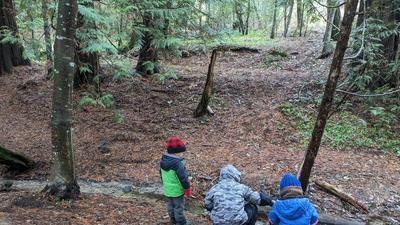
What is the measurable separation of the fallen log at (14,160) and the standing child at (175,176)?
4.97 meters

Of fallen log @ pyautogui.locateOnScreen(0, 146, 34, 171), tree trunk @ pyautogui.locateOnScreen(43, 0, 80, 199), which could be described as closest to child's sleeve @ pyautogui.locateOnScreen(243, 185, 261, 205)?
tree trunk @ pyautogui.locateOnScreen(43, 0, 80, 199)

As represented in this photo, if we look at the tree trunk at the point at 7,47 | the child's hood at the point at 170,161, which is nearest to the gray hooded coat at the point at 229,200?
the child's hood at the point at 170,161

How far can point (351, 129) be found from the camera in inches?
481

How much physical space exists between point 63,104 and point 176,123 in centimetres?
624

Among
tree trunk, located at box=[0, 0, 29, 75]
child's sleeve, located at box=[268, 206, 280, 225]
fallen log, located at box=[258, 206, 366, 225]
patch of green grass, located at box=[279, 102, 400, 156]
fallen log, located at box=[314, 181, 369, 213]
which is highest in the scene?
tree trunk, located at box=[0, 0, 29, 75]

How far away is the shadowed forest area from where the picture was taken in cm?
719

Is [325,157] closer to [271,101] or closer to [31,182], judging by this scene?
[271,101]

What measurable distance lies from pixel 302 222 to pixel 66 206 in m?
4.33

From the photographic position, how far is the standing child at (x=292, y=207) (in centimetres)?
468

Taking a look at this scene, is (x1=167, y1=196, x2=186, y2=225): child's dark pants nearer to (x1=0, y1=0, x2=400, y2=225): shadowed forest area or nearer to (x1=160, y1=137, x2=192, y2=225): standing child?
(x1=160, y1=137, x2=192, y2=225): standing child

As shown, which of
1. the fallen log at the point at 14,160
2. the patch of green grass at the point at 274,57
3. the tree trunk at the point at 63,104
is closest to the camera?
the tree trunk at the point at 63,104

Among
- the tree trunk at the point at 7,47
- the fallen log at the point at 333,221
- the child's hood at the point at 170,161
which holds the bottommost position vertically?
the fallen log at the point at 333,221

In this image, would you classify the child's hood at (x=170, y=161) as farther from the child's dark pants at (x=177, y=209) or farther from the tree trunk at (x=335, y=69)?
the tree trunk at (x=335, y=69)

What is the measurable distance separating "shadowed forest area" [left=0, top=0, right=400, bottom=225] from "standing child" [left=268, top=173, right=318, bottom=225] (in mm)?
2695
